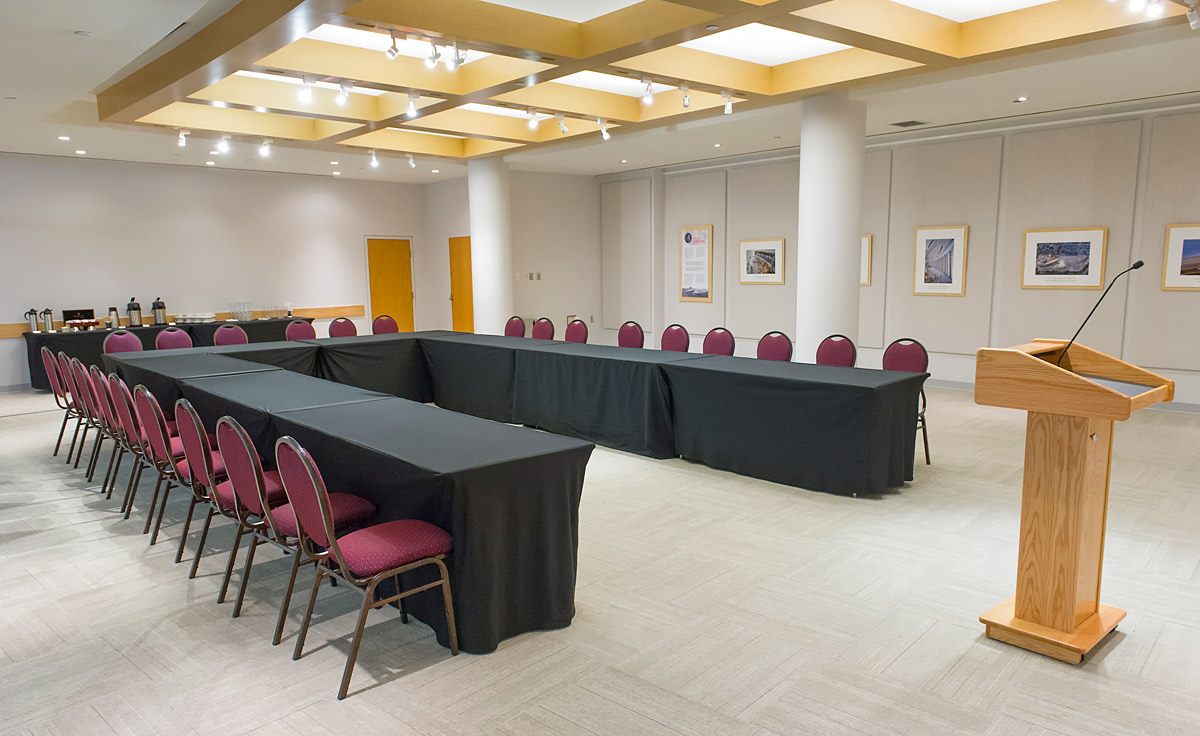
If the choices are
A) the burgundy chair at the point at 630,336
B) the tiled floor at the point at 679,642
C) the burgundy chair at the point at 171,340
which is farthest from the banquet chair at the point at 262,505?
the burgundy chair at the point at 171,340

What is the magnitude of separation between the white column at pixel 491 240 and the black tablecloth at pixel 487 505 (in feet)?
23.9

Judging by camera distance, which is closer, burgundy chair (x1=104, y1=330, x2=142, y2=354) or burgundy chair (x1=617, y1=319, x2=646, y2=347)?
burgundy chair (x1=104, y1=330, x2=142, y2=354)

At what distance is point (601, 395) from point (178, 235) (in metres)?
8.15

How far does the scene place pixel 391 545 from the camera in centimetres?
291

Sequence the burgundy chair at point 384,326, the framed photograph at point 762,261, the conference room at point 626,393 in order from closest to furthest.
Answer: the conference room at point 626,393 → the burgundy chair at point 384,326 → the framed photograph at point 762,261

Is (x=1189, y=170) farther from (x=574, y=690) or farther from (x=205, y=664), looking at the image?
(x=205, y=664)

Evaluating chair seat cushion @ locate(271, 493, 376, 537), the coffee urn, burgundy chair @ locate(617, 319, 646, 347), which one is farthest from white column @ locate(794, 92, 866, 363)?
the coffee urn

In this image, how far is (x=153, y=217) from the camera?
11.0 metres

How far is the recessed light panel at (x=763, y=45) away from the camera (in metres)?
6.11

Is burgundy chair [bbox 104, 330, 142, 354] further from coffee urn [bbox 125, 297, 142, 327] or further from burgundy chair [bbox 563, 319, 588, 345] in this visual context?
burgundy chair [bbox 563, 319, 588, 345]

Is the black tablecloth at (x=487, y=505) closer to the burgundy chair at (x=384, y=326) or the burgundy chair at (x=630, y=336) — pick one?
the burgundy chair at (x=630, y=336)

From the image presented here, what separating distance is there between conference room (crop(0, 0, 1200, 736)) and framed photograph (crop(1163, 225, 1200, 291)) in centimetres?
4

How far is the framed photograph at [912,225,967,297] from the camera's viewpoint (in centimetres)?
909

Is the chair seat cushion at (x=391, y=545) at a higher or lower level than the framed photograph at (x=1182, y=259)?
lower
